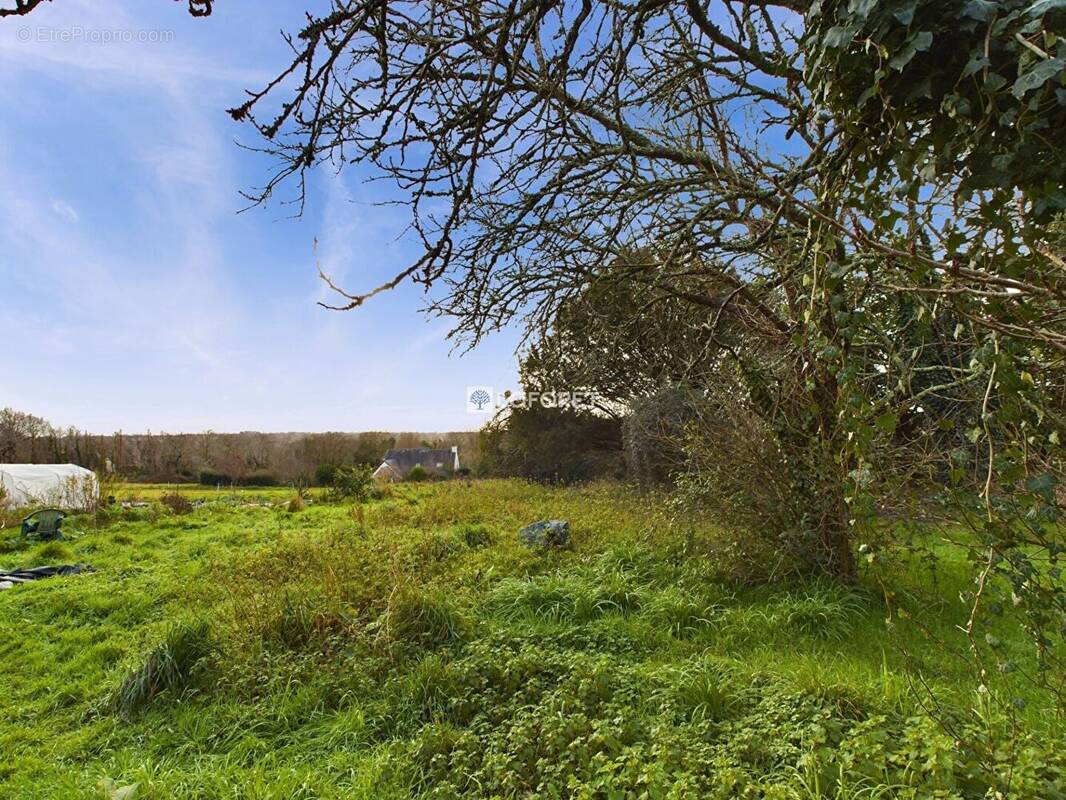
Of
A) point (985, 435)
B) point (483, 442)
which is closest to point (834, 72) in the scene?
point (985, 435)

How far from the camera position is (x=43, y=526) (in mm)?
10984

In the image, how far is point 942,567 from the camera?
6039mm

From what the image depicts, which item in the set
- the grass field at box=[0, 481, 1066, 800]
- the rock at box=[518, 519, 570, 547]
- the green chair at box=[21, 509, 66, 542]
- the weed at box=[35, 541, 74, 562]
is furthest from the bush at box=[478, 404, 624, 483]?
the green chair at box=[21, 509, 66, 542]

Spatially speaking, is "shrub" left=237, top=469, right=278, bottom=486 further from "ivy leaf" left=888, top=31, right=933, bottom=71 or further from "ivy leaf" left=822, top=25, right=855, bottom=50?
"ivy leaf" left=888, top=31, right=933, bottom=71

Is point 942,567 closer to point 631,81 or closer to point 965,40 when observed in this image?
point 631,81

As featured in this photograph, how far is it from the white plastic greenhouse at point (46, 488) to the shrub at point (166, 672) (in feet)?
39.3

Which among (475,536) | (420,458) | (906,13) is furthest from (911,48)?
(420,458)

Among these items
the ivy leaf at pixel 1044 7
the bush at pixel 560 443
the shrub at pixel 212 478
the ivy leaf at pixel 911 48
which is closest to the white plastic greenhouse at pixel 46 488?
the bush at pixel 560 443

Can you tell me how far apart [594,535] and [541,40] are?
6024mm

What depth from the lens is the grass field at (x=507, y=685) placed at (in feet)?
8.41

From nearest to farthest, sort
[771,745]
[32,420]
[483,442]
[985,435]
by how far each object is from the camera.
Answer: [985,435]
[771,745]
[483,442]
[32,420]

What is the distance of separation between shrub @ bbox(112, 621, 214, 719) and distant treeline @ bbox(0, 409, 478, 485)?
2082cm

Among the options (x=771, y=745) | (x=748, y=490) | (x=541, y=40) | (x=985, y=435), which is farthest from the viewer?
(x=748, y=490)

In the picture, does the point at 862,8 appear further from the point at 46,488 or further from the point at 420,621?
the point at 46,488
